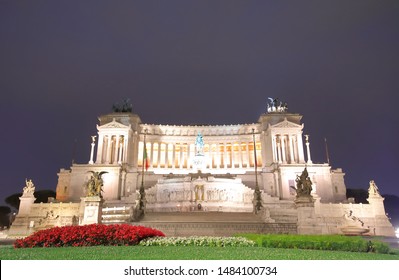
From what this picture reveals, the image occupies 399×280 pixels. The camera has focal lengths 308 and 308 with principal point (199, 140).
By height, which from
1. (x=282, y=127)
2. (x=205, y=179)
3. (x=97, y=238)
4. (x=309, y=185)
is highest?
(x=282, y=127)

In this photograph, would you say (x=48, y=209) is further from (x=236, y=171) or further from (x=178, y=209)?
(x=236, y=171)

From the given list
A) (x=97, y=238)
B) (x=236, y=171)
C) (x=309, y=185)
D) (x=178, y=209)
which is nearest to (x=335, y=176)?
(x=236, y=171)

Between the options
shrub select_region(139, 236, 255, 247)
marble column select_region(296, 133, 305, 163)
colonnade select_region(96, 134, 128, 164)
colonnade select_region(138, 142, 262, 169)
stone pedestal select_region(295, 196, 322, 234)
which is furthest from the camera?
colonnade select_region(138, 142, 262, 169)

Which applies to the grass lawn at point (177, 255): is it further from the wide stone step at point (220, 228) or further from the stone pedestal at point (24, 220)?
the stone pedestal at point (24, 220)

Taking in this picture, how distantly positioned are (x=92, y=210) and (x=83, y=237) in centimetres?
1175

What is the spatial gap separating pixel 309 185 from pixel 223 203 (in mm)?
28031

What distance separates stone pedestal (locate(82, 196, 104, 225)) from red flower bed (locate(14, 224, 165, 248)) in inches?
412

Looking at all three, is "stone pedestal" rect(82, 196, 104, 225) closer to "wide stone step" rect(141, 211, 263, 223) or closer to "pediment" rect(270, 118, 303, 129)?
"wide stone step" rect(141, 211, 263, 223)

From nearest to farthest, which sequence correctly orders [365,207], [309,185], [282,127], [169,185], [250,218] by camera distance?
[309,185] < [250,218] < [365,207] < [169,185] < [282,127]

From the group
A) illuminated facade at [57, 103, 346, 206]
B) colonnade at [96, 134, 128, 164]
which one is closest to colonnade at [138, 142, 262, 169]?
illuminated facade at [57, 103, 346, 206]

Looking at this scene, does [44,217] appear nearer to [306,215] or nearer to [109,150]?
[109,150]

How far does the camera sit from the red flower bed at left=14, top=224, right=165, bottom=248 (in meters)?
16.5

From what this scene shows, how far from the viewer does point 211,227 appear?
29484 millimetres

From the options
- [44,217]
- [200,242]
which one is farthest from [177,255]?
[44,217]
